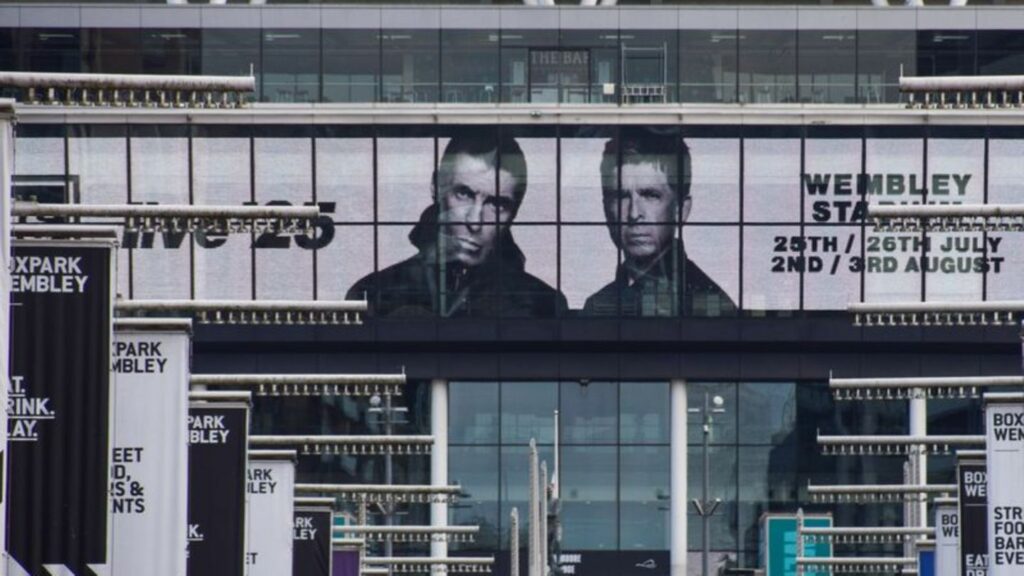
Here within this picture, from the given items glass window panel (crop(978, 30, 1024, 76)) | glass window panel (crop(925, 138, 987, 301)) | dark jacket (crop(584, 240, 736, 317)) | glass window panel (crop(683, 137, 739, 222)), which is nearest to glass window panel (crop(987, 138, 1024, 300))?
glass window panel (crop(925, 138, 987, 301))

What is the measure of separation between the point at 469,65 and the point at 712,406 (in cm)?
1251

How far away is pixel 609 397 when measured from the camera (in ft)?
311

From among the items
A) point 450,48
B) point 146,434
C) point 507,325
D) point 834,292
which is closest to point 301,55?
point 450,48

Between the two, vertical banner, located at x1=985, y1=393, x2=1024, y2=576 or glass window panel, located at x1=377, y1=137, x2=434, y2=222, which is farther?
glass window panel, located at x1=377, y1=137, x2=434, y2=222

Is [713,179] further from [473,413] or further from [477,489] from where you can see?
[477,489]

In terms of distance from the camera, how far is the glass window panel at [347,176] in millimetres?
91125

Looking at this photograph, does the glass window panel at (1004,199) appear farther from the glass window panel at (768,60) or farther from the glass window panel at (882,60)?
the glass window panel at (768,60)

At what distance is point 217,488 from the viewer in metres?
39.5

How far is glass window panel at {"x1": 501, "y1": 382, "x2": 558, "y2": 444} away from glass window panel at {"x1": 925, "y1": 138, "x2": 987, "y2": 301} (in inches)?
478

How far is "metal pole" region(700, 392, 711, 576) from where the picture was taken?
88375mm

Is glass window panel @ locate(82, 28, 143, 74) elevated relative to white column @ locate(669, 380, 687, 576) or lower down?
elevated

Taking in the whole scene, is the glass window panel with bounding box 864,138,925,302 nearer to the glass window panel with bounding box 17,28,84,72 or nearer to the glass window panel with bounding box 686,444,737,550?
the glass window panel with bounding box 686,444,737,550

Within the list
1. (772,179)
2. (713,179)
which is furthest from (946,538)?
(713,179)

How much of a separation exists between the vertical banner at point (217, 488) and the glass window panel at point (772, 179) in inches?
2056
